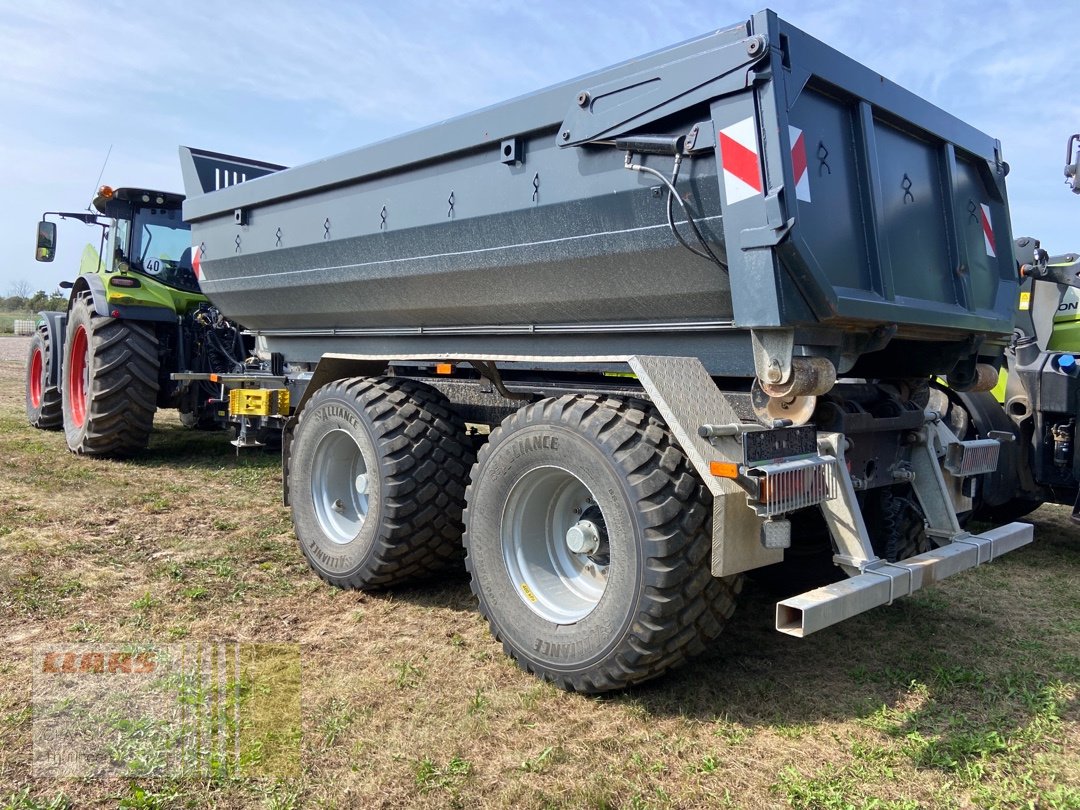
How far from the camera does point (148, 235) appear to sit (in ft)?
28.1

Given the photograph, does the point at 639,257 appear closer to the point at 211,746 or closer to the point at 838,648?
the point at 838,648

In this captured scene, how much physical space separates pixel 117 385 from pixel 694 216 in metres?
6.36

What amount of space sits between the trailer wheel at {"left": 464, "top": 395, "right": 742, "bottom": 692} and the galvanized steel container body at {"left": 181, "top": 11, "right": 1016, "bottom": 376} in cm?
59

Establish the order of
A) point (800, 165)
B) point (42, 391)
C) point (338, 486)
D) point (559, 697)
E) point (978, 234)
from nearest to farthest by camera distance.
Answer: point (800, 165) < point (559, 697) < point (978, 234) < point (338, 486) < point (42, 391)

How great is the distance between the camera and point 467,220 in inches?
155

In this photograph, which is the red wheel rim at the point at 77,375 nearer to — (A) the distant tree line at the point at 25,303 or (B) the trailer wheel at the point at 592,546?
(B) the trailer wheel at the point at 592,546

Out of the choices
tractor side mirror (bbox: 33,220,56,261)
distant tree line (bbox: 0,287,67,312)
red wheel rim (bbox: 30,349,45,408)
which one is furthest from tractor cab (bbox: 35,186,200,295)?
distant tree line (bbox: 0,287,67,312)

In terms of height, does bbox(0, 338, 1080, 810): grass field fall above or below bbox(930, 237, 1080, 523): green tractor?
Result: below

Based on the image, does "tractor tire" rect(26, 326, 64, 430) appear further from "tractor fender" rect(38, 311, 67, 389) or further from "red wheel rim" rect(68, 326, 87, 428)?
"red wheel rim" rect(68, 326, 87, 428)

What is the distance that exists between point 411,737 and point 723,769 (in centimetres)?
105

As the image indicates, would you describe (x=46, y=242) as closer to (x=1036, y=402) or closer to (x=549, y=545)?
(x=549, y=545)

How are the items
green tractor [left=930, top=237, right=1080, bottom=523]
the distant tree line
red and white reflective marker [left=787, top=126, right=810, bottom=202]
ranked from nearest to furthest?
red and white reflective marker [left=787, top=126, right=810, bottom=202] < green tractor [left=930, top=237, right=1080, bottom=523] < the distant tree line

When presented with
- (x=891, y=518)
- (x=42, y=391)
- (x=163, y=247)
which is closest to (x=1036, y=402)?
(x=891, y=518)

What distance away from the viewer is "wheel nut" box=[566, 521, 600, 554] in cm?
337
